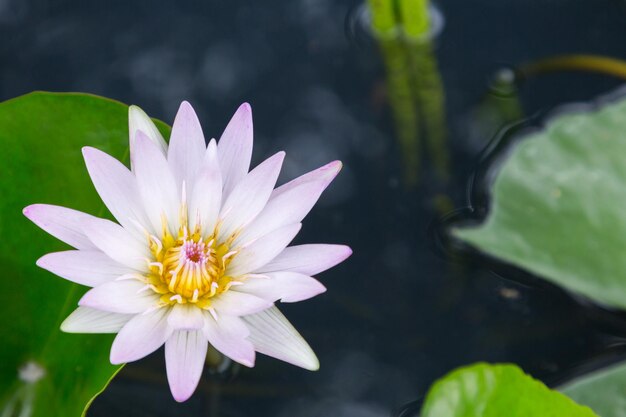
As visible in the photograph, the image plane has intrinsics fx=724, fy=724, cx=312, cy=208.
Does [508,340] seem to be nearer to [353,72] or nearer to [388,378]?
[388,378]

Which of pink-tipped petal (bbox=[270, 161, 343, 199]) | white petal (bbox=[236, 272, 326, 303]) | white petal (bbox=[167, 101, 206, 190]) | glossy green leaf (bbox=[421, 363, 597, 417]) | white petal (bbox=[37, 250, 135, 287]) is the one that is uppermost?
white petal (bbox=[167, 101, 206, 190])

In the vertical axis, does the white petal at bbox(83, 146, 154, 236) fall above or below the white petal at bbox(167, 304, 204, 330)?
above

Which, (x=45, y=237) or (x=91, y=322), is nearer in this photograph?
(x=91, y=322)

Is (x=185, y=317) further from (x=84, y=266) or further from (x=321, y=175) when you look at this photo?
(x=321, y=175)

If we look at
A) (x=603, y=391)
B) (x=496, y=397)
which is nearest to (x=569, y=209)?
(x=603, y=391)

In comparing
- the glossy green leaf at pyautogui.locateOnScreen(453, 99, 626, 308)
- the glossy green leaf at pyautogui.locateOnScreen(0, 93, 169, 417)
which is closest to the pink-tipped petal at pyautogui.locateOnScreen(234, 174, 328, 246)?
the glossy green leaf at pyautogui.locateOnScreen(0, 93, 169, 417)

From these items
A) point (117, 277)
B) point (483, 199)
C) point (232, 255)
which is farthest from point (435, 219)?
point (117, 277)

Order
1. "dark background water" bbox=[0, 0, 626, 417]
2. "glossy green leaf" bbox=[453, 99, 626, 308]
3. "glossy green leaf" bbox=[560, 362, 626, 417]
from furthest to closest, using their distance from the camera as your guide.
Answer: "dark background water" bbox=[0, 0, 626, 417] → "glossy green leaf" bbox=[453, 99, 626, 308] → "glossy green leaf" bbox=[560, 362, 626, 417]

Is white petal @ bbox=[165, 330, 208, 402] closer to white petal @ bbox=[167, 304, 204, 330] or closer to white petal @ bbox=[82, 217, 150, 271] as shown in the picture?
white petal @ bbox=[167, 304, 204, 330]
